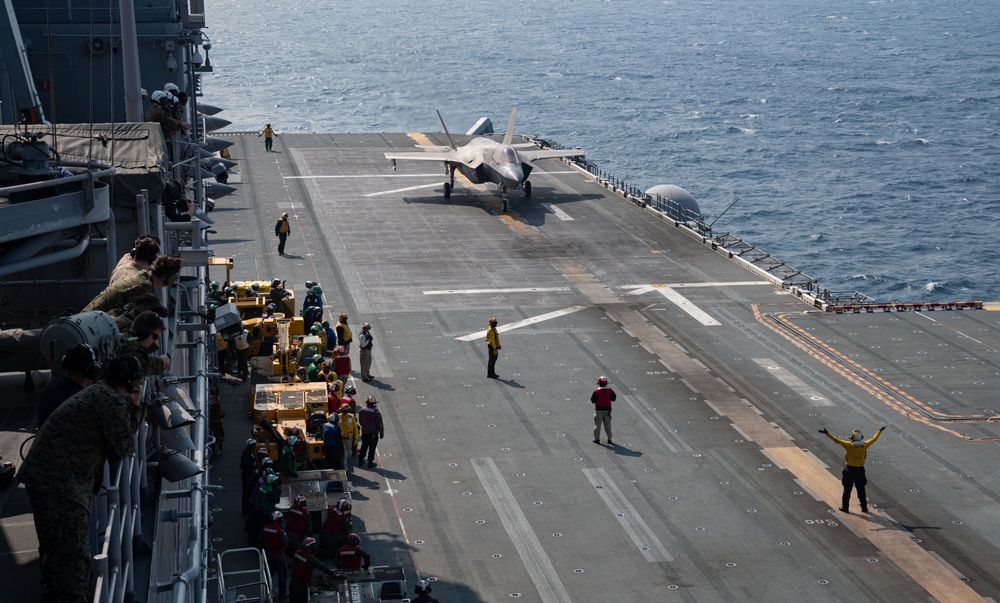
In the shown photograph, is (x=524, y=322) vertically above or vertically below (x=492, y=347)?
below

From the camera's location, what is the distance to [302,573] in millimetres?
17484

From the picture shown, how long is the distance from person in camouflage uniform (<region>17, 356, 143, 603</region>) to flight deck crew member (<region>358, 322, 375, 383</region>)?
20.1 m

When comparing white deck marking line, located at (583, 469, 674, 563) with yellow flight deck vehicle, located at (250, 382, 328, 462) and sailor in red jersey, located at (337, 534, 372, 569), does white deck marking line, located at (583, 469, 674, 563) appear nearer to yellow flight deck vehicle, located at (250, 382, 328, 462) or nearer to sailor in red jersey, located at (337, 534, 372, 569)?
sailor in red jersey, located at (337, 534, 372, 569)

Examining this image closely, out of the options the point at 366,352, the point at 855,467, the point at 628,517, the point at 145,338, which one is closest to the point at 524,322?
the point at 366,352

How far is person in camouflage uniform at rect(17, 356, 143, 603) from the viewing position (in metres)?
8.16

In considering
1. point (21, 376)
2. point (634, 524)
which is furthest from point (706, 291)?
point (21, 376)

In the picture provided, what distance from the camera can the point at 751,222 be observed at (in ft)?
240

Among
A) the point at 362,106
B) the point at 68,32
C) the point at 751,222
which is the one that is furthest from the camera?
the point at 362,106

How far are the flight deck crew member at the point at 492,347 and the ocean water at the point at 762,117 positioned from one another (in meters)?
33.0

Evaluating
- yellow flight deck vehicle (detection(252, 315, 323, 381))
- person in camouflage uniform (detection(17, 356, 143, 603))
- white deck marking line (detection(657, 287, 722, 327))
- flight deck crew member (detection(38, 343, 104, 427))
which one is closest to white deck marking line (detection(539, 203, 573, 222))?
white deck marking line (detection(657, 287, 722, 327))

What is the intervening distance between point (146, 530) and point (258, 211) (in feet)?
124

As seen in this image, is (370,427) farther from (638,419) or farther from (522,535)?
(638,419)

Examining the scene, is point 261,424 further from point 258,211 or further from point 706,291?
point 258,211

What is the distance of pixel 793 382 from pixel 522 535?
38.5ft
